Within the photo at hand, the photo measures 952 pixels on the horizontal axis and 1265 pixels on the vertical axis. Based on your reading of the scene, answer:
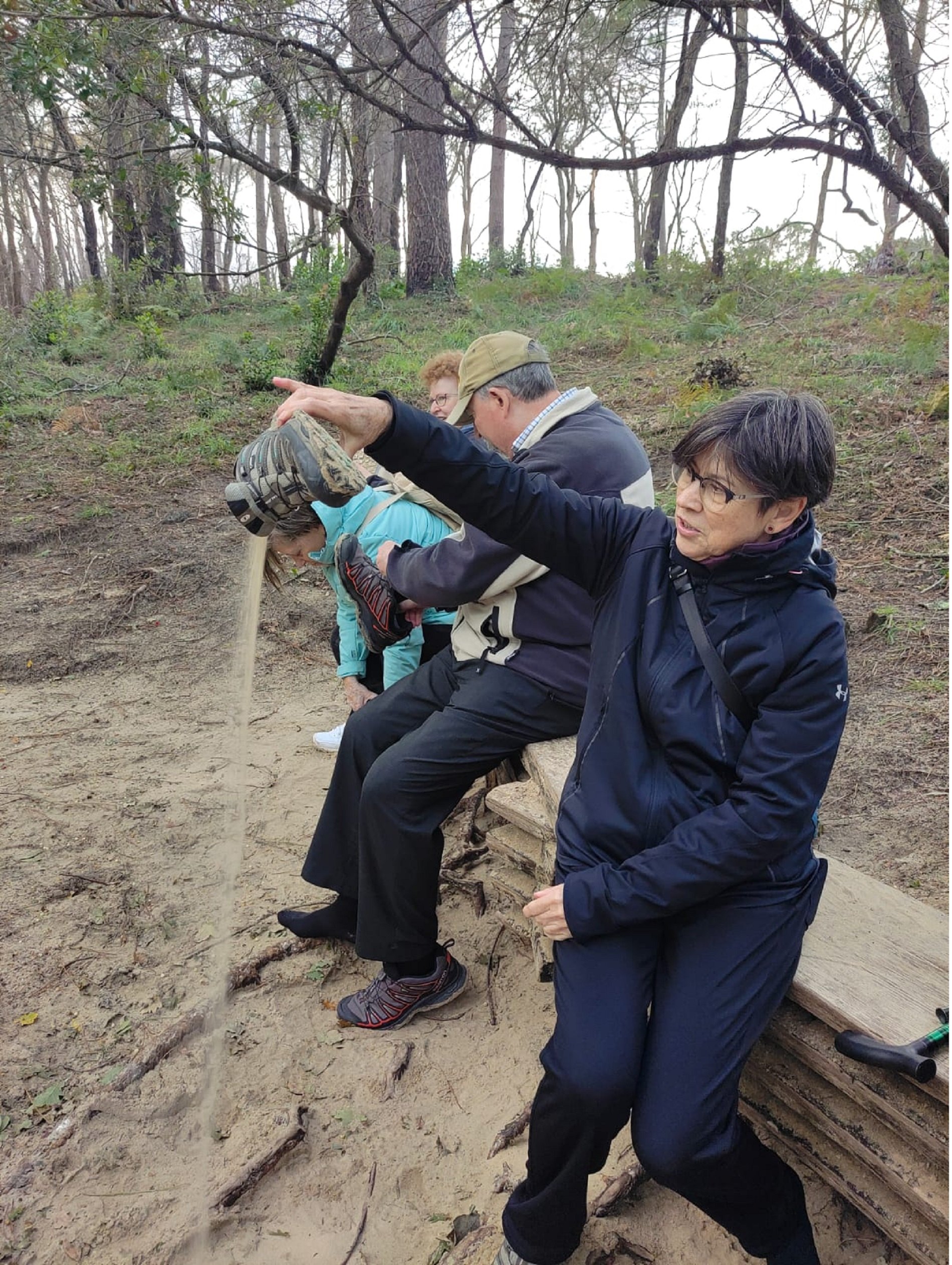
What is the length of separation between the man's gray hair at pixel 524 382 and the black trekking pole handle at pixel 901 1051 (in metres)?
1.88

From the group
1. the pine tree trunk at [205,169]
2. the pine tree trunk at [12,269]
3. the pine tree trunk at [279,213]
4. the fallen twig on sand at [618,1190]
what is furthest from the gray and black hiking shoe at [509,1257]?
the pine tree trunk at [12,269]

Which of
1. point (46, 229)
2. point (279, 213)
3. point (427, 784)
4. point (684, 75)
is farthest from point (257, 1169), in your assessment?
point (46, 229)

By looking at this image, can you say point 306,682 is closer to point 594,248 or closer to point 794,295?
point 794,295

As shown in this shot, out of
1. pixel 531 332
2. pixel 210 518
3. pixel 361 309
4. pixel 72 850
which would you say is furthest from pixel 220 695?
pixel 361 309

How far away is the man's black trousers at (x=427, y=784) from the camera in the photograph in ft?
8.63

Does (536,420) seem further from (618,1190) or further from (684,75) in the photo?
(684,75)

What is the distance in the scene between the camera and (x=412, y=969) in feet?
9.30

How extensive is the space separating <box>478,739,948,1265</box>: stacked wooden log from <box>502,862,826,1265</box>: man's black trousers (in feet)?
0.35

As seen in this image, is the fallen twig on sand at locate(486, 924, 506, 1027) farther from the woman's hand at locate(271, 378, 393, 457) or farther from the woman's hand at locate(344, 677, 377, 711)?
the woman's hand at locate(271, 378, 393, 457)

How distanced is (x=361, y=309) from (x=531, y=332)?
2.69 meters

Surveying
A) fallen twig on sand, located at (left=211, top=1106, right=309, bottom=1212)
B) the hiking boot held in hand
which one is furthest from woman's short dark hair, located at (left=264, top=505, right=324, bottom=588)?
fallen twig on sand, located at (left=211, top=1106, right=309, bottom=1212)

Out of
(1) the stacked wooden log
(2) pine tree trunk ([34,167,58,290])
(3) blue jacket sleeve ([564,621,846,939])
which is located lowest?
(1) the stacked wooden log

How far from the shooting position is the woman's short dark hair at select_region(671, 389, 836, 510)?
1817 millimetres

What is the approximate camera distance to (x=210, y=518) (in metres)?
7.40
